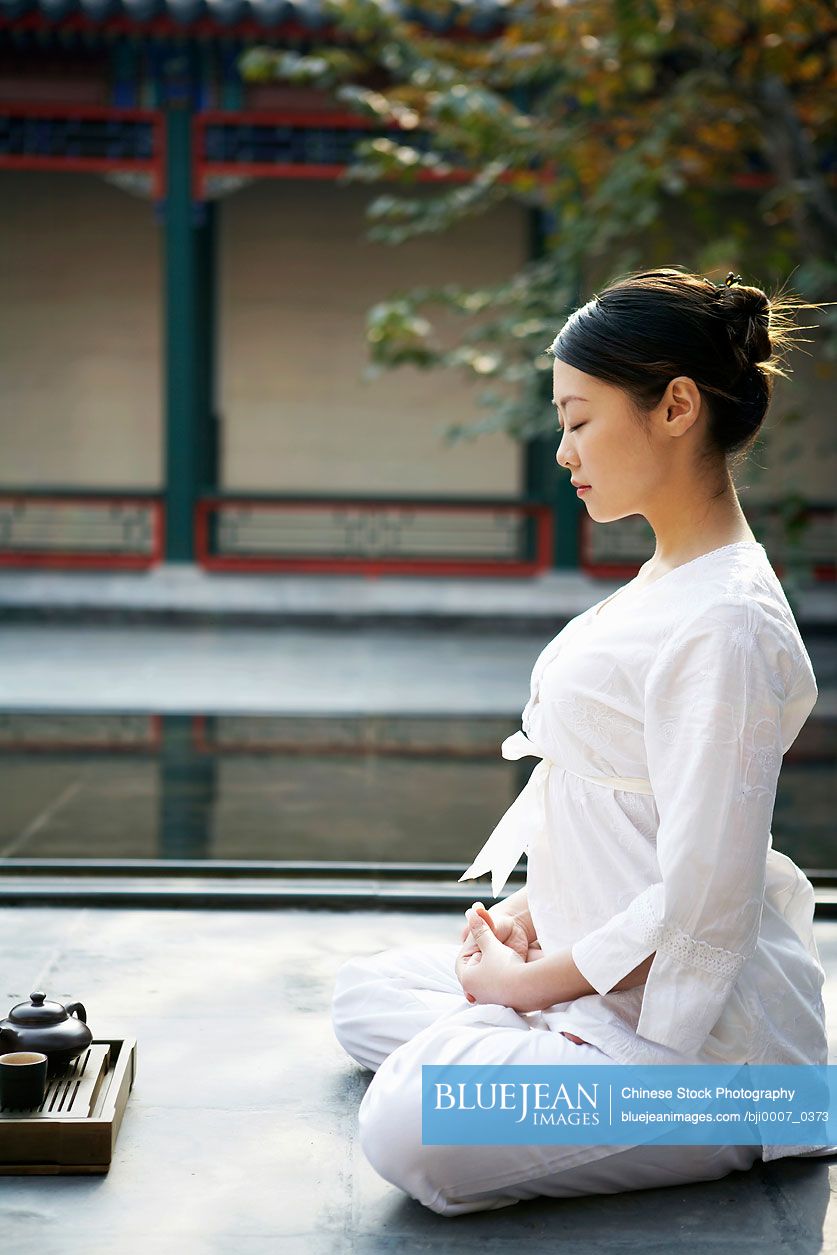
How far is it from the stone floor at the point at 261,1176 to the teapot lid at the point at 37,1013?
8.3 inches

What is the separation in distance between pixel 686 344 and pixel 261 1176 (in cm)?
132

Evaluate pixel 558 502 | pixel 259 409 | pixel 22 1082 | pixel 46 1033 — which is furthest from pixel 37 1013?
pixel 259 409

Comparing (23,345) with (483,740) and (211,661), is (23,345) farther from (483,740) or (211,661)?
(483,740)

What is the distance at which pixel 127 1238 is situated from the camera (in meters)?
2.04

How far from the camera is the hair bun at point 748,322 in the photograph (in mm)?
2043

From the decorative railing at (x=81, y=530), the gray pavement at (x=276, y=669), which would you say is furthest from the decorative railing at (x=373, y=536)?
the gray pavement at (x=276, y=669)

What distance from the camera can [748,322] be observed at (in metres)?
2.05

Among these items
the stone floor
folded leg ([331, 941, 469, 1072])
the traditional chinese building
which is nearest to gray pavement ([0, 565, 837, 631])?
the traditional chinese building

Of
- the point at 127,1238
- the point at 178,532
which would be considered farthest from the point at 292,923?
the point at 178,532

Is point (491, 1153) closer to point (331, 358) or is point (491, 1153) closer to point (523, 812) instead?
point (523, 812)

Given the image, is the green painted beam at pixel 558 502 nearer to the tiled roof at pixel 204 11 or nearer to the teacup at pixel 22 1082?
the tiled roof at pixel 204 11

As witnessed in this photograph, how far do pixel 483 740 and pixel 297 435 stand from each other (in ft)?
20.9

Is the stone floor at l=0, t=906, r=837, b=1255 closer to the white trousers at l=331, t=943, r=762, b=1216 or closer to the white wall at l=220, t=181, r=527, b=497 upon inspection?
the white trousers at l=331, t=943, r=762, b=1216

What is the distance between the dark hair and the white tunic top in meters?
0.20
